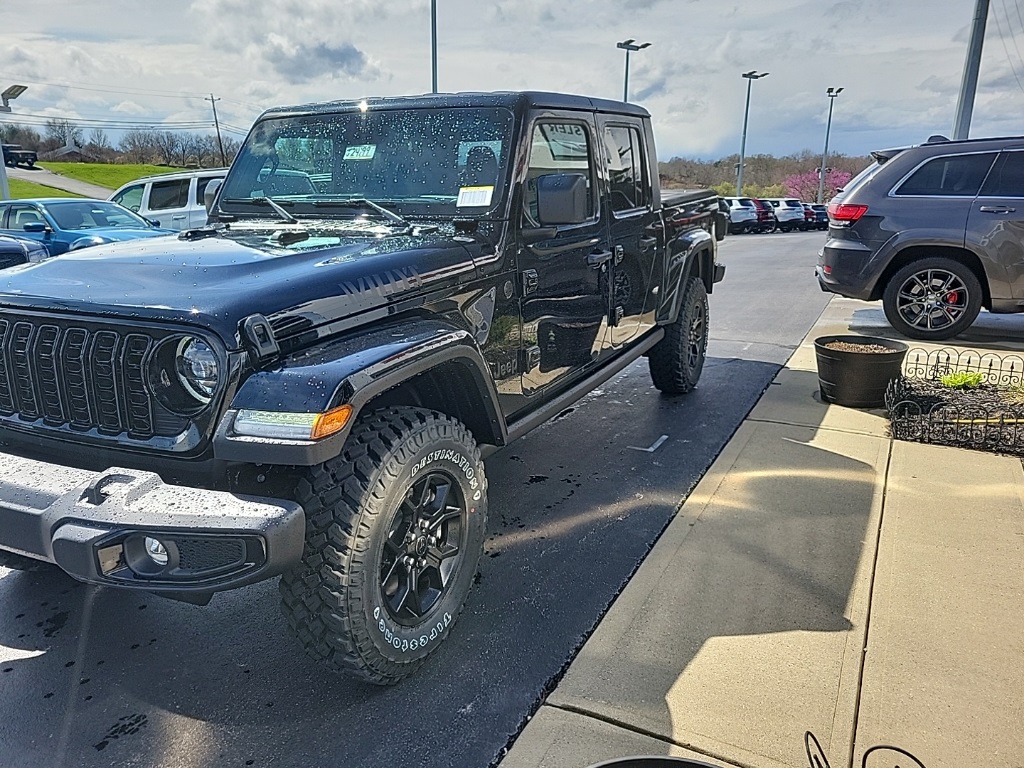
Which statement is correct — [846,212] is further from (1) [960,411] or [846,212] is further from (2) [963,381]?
(1) [960,411]

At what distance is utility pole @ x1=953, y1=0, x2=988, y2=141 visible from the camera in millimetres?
12805

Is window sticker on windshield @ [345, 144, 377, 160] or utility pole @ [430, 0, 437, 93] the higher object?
utility pole @ [430, 0, 437, 93]

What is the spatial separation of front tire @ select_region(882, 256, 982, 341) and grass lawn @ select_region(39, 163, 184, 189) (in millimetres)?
49770

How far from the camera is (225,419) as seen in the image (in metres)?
2.09

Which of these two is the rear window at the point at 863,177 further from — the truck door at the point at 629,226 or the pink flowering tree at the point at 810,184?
the pink flowering tree at the point at 810,184

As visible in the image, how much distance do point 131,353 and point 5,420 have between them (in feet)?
2.12

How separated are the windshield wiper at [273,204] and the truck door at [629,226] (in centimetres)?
165

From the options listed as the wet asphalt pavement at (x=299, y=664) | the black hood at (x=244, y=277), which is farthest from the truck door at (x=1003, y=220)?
the black hood at (x=244, y=277)

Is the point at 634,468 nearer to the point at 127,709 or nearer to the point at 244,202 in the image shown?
the point at 244,202

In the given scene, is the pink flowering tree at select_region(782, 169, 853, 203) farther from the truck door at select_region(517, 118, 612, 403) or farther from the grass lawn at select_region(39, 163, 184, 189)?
the truck door at select_region(517, 118, 612, 403)

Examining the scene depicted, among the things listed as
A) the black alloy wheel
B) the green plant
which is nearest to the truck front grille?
the black alloy wheel

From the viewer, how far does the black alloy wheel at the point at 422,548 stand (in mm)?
2486

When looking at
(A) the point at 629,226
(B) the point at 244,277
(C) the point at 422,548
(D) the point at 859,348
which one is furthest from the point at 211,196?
(D) the point at 859,348

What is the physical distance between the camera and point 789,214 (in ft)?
97.0
